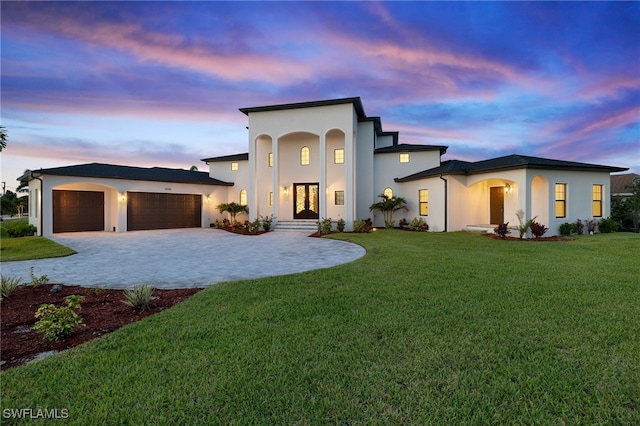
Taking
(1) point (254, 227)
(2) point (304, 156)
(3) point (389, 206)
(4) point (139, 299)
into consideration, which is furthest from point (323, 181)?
(4) point (139, 299)

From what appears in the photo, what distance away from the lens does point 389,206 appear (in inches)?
722

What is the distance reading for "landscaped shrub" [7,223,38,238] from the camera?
15.1 m

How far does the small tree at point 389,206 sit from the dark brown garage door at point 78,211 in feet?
57.8

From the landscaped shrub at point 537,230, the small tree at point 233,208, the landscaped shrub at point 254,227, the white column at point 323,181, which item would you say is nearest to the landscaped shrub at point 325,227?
the white column at point 323,181

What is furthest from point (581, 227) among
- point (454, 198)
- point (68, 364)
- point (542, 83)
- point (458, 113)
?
point (68, 364)

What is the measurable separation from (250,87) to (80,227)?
13510mm

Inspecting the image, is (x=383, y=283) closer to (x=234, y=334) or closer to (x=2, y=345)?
(x=234, y=334)

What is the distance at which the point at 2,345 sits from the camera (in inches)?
123

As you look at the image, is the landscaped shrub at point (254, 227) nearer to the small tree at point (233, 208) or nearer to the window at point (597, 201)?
the small tree at point (233, 208)

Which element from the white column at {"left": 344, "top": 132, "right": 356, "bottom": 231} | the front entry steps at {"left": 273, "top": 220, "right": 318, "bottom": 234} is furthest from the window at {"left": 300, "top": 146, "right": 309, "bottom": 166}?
the front entry steps at {"left": 273, "top": 220, "right": 318, "bottom": 234}

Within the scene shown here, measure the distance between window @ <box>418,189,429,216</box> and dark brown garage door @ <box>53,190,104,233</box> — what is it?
2031 cm

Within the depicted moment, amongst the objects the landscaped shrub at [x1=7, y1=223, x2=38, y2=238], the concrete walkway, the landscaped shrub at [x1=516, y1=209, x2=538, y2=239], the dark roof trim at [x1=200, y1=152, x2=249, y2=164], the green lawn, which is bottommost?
the concrete walkway

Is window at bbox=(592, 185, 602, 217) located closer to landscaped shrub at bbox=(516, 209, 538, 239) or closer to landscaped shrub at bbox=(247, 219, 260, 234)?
landscaped shrub at bbox=(516, 209, 538, 239)

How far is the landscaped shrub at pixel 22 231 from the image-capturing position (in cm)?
1515
